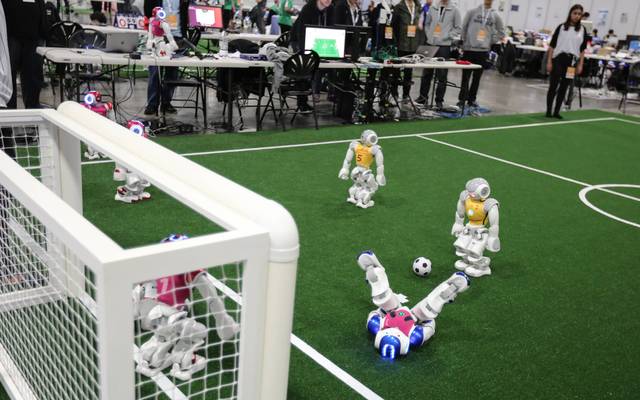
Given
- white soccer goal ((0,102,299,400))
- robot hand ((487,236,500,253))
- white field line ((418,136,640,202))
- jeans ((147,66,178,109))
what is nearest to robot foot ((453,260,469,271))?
robot hand ((487,236,500,253))

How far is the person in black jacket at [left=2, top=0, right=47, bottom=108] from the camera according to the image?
17.0 ft

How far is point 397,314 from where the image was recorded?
2.57 metres

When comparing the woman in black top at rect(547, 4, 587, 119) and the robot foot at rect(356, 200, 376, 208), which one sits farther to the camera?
the woman in black top at rect(547, 4, 587, 119)

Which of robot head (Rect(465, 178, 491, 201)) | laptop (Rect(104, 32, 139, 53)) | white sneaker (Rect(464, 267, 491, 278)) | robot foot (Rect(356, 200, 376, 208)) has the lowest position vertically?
white sneaker (Rect(464, 267, 491, 278))

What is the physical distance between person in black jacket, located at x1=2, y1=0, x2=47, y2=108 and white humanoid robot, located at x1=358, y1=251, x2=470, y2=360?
4067 mm

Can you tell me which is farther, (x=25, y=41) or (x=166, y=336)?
(x=25, y=41)

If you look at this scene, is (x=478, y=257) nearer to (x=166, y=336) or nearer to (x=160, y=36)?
(x=166, y=336)

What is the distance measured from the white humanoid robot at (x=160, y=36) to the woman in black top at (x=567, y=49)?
5963mm

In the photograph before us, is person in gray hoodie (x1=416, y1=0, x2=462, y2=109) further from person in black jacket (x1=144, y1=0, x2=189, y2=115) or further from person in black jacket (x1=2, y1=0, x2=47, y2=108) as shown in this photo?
person in black jacket (x1=2, y1=0, x2=47, y2=108)

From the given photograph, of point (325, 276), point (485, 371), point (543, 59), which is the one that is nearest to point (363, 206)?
point (325, 276)

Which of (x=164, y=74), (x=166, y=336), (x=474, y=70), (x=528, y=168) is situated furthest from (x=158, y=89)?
(x=166, y=336)

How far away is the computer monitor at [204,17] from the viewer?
32.6 feet

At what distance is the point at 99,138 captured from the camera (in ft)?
5.06

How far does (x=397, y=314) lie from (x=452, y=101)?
9.16 m
